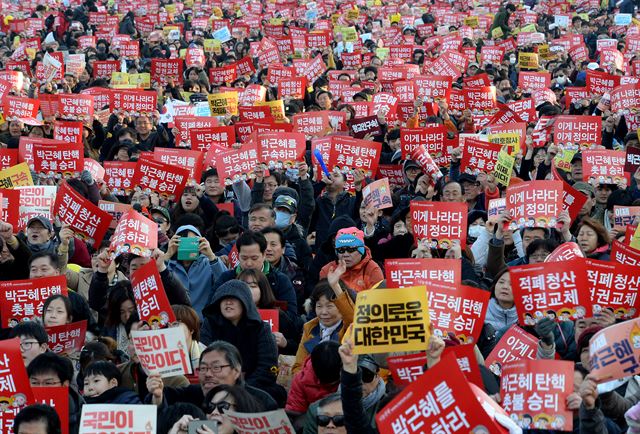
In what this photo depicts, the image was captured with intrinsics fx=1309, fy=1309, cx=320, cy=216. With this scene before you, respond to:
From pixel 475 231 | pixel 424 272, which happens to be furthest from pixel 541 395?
pixel 475 231

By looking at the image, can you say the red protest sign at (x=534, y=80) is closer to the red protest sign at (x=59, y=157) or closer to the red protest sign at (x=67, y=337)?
the red protest sign at (x=59, y=157)

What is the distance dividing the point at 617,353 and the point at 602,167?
18.2ft

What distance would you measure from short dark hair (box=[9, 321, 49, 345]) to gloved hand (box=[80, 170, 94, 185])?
4254mm

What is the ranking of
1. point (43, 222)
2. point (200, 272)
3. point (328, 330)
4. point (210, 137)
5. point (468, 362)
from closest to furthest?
point (468, 362)
point (328, 330)
point (200, 272)
point (43, 222)
point (210, 137)

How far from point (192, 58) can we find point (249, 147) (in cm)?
1018

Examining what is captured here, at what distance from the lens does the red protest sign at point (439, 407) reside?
5.19m

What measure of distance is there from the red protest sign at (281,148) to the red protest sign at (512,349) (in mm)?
5250

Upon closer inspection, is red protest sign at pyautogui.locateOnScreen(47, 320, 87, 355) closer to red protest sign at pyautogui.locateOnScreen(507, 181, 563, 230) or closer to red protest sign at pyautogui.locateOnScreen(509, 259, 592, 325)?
red protest sign at pyautogui.locateOnScreen(509, 259, 592, 325)

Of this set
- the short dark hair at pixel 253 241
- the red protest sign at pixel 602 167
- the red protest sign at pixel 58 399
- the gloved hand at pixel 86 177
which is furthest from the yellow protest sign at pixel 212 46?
the red protest sign at pixel 58 399

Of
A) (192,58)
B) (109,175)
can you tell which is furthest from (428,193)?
(192,58)

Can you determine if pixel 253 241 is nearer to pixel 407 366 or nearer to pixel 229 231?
pixel 229 231

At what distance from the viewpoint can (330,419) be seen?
6.34m

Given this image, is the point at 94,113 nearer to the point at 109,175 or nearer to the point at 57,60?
the point at 57,60

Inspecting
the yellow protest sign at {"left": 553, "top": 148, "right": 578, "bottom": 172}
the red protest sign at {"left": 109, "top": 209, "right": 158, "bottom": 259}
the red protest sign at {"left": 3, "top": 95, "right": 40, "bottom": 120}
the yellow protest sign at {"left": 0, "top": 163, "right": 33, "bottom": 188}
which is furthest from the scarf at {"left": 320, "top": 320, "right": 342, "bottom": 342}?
the red protest sign at {"left": 3, "top": 95, "right": 40, "bottom": 120}
